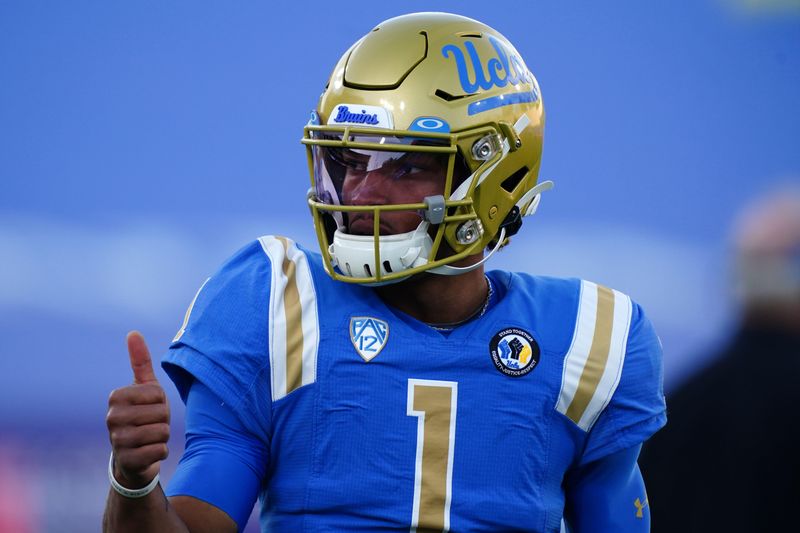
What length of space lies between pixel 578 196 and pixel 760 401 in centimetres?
71

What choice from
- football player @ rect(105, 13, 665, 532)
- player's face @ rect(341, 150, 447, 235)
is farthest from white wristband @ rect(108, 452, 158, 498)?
player's face @ rect(341, 150, 447, 235)

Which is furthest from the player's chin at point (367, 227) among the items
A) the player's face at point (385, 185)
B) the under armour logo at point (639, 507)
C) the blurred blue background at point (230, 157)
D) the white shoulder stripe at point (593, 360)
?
the blurred blue background at point (230, 157)

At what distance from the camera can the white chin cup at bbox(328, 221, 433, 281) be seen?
1.75m

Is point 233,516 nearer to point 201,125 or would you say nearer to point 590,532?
point 590,532

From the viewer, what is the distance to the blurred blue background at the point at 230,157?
2918mm

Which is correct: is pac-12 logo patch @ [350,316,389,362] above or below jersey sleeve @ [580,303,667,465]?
above

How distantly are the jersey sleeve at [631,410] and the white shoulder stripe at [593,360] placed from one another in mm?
12

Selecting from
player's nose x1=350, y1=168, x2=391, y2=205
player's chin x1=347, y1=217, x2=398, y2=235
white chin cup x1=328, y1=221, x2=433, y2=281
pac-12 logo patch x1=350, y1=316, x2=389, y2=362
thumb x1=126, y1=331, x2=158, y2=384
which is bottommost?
pac-12 logo patch x1=350, y1=316, x2=389, y2=362

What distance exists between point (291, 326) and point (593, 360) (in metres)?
0.47

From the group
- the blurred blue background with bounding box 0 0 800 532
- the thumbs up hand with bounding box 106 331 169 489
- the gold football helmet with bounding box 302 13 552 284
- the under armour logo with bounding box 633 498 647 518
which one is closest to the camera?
the thumbs up hand with bounding box 106 331 169 489

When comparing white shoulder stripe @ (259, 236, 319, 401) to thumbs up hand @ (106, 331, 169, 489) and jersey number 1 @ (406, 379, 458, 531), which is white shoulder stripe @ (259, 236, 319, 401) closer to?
jersey number 1 @ (406, 379, 458, 531)

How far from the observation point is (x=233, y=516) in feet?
5.53

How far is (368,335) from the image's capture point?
70.6 inches

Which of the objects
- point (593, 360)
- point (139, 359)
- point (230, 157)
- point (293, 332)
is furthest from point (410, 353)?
point (230, 157)
